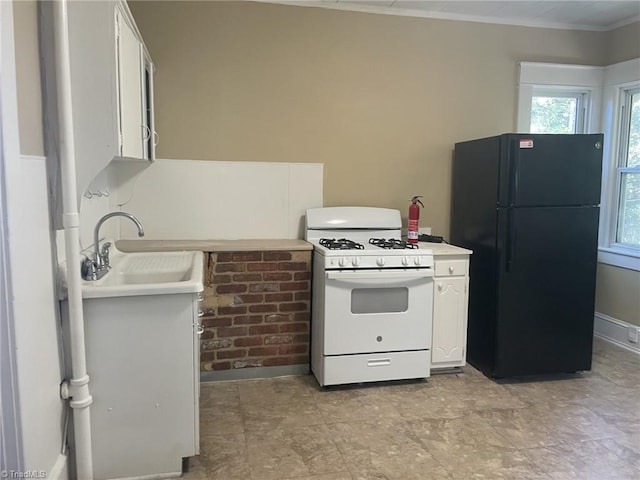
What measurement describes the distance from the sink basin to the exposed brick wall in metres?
0.31

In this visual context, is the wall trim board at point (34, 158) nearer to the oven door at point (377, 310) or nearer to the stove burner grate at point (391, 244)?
the oven door at point (377, 310)

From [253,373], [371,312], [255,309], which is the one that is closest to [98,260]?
[255,309]

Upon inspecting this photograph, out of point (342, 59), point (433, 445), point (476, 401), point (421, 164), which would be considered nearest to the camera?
point (433, 445)

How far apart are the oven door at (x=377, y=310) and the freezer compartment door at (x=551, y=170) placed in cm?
76

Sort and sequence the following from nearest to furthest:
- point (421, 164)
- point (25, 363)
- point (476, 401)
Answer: point (25, 363) < point (476, 401) < point (421, 164)

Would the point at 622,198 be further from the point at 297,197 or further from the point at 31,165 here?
the point at 31,165

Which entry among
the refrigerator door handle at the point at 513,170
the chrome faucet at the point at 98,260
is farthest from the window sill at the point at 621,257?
the chrome faucet at the point at 98,260

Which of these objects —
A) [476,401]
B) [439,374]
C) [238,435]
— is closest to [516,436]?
[476,401]

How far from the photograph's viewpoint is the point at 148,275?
242 cm

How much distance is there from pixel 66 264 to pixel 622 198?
13.0 ft

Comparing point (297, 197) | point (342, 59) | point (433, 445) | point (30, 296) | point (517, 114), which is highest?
point (342, 59)

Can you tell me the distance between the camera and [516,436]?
2.42 m

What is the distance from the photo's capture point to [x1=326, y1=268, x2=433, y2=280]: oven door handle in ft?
9.27

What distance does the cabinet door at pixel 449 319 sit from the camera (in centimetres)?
313
